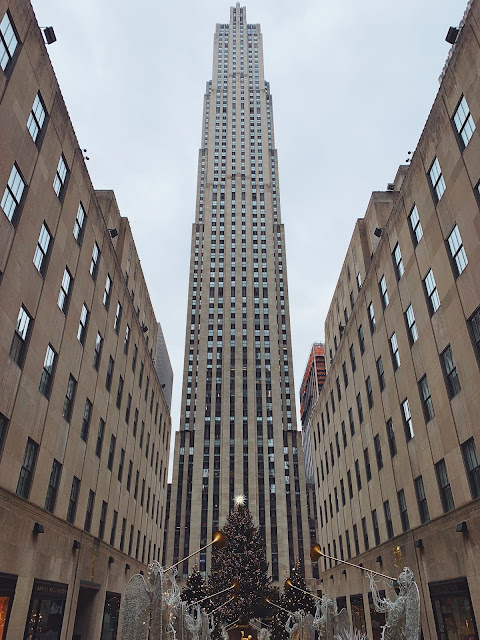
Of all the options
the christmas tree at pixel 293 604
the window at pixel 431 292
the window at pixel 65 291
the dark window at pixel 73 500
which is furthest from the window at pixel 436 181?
the christmas tree at pixel 293 604

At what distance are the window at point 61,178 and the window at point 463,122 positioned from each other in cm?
1829

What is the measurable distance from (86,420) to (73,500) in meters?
4.37

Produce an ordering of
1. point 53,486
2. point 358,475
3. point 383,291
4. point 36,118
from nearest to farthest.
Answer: point 36,118 → point 53,486 → point 383,291 → point 358,475

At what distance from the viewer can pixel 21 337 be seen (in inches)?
783

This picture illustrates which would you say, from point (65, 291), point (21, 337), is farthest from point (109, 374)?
point (21, 337)

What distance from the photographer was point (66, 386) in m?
25.0

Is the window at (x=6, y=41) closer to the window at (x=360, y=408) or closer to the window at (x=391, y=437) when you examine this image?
the window at (x=391, y=437)

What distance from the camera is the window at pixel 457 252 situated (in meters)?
20.8

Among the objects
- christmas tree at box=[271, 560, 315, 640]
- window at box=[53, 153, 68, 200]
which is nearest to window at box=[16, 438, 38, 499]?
window at box=[53, 153, 68, 200]

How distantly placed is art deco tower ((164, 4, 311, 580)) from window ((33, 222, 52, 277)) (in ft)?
268

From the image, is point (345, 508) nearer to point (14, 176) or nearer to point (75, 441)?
point (75, 441)

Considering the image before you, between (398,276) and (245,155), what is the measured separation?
399ft

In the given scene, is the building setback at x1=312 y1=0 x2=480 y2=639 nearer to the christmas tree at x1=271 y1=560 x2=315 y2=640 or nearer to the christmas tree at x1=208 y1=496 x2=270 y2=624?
the christmas tree at x1=271 y1=560 x2=315 y2=640

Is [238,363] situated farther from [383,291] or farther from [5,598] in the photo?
[5,598]
